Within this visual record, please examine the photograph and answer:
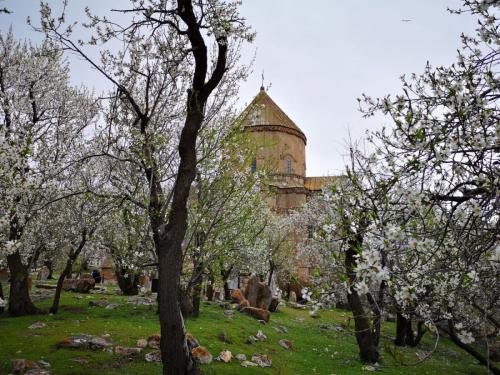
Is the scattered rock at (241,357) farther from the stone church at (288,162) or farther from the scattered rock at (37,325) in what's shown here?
the stone church at (288,162)

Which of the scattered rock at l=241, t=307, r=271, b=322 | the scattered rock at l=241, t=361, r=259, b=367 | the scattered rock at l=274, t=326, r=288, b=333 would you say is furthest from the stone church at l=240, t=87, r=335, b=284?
the scattered rock at l=241, t=361, r=259, b=367

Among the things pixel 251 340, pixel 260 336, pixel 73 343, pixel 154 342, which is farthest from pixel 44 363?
pixel 260 336

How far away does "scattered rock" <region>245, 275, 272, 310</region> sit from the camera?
25.1 meters

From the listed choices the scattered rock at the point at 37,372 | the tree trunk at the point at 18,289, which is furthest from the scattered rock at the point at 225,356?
the tree trunk at the point at 18,289

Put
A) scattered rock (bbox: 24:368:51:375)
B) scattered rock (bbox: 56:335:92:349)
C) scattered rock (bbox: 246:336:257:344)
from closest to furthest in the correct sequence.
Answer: scattered rock (bbox: 24:368:51:375) < scattered rock (bbox: 56:335:92:349) < scattered rock (bbox: 246:336:257:344)

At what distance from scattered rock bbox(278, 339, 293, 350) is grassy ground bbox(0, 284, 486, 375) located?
9.5 inches

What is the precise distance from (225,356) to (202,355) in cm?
92

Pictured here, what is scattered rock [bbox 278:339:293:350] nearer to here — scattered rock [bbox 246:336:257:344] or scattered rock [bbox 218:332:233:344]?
scattered rock [bbox 246:336:257:344]

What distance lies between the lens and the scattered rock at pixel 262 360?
12836 millimetres

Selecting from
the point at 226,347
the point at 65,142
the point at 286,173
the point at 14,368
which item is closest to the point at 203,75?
the point at 14,368

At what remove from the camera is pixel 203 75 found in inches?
333

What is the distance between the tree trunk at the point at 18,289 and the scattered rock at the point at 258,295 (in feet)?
41.8

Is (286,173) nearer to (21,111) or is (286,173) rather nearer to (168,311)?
(21,111)

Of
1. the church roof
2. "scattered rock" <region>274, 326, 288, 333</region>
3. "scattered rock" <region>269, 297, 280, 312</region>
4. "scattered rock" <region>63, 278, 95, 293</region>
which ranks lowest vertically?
"scattered rock" <region>274, 326, 288, 333</region>
